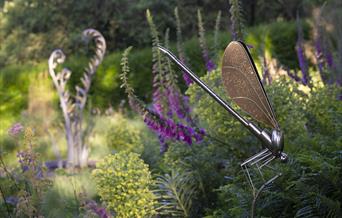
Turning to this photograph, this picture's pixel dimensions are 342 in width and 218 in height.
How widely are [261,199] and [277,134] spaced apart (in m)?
1.25

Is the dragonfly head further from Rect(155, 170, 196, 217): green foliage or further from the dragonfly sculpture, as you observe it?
Rect(155, 170, 196, 217): green foliage

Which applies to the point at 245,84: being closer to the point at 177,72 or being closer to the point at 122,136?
the point at 122,136

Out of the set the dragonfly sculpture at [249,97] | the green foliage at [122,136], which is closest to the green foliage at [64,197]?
the green foliage at [122,136]

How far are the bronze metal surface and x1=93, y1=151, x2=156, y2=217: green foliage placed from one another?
1203mm

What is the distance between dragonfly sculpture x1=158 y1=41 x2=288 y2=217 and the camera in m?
2.30

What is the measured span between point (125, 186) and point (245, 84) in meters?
1.39

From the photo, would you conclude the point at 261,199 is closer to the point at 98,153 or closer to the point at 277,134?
the point at 277,134

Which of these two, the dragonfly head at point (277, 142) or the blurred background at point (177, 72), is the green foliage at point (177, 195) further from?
the dragonfly head at point (277, 142)

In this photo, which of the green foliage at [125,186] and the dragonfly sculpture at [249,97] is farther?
the green foliage at [125,186]

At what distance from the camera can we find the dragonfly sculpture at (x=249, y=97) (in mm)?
2301

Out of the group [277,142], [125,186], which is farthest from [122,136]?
[277,142]

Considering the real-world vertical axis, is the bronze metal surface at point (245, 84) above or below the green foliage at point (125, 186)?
above

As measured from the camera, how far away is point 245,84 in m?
2.42

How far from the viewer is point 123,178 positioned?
11.4 ft
